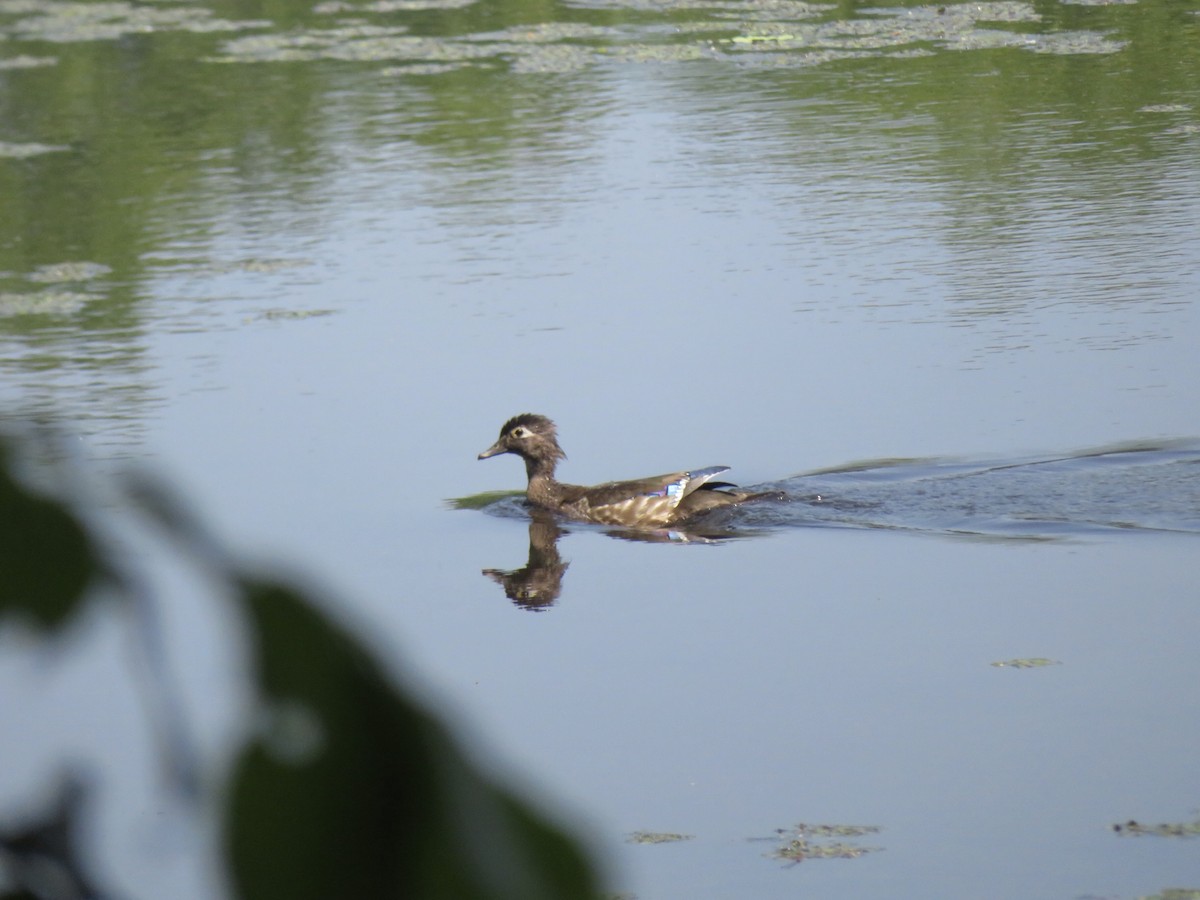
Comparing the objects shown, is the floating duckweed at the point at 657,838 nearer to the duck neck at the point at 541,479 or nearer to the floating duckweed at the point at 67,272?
the duck neck at the point at 541,479

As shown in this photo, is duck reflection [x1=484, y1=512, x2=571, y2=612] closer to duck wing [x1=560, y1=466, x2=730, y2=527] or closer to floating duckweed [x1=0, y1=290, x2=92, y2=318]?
duck wing [x1=560, y1=466, x2=730, y2=527]

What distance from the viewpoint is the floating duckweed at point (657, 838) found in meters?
5.19

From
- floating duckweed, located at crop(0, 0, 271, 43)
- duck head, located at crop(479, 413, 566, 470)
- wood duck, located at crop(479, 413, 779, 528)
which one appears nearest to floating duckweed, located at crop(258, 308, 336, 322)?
wood duck, located at crop(479, 413, 779, 528)

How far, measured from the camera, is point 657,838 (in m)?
5.20

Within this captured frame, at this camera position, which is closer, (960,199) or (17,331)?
(17,331)

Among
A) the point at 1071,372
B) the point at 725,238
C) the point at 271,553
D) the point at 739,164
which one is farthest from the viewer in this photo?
the point at 739,164

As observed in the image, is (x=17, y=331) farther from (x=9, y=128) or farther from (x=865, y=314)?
(x=9, y=128)

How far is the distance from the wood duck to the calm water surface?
17 cm

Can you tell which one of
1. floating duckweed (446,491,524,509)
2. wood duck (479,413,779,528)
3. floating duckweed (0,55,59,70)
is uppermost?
floating duckweed (0,55,59,70)

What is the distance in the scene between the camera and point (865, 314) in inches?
431

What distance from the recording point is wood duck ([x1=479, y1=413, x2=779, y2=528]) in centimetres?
857

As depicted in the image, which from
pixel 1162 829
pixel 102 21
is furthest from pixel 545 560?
pixel 102 21

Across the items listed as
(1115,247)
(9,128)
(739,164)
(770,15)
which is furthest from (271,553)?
(770,15)

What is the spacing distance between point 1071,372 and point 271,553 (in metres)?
9.38
